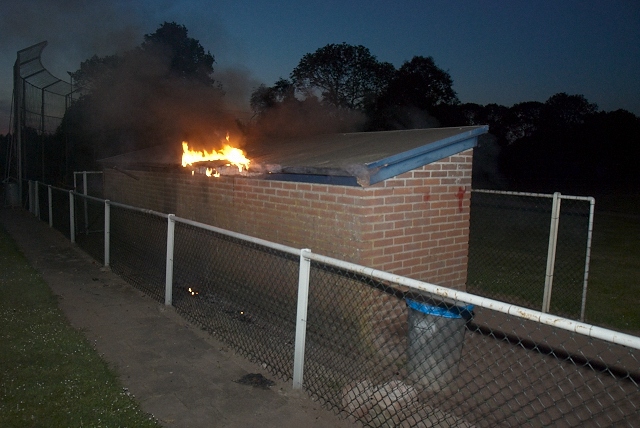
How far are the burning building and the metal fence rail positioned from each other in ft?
1.31

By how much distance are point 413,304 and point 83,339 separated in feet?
11.6

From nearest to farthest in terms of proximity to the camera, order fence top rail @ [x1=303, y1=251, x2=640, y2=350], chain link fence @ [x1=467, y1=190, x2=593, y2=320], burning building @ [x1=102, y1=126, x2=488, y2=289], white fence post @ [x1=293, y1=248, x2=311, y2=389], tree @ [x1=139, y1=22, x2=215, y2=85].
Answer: fence top rail @ [x1=303, y1=251, x2=640, y2=350] < white fence post @ [x1=293, y1=248, x2=311, y2=389] < burning building @ [x1=102, y1=126, x2=488, y2=289] < chain link fence @ [x1=467, y1=190, x2=593, y2=320] < tree @ [x1=139, y1=22, x2=215, y2=85]

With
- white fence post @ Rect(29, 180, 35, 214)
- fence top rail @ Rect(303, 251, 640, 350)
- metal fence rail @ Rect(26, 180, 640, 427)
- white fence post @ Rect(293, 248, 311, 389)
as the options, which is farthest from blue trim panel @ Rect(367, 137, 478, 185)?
white fence post @ Rect(29, 180, 35, 214)

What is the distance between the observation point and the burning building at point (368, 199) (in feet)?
16.2

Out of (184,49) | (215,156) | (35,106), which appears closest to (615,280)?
(215,156)

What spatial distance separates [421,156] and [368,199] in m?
0.89

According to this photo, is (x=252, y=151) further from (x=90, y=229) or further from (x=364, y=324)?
(x=90, y=229)

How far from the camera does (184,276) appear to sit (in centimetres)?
796

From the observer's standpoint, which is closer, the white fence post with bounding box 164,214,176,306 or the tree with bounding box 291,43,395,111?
the white fence post with bounding box 164,214,176,306

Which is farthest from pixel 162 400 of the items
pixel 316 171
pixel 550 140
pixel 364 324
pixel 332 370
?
pixel 550 140

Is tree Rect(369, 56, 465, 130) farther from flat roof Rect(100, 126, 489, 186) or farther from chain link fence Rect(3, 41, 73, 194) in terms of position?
flat roof Rect(100, 126, 489, 186)

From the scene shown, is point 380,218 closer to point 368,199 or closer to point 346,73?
point 368,199

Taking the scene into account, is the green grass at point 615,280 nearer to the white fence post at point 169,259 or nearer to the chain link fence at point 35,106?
the white fence post at point 169,259

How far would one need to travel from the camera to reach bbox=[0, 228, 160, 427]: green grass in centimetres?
342
